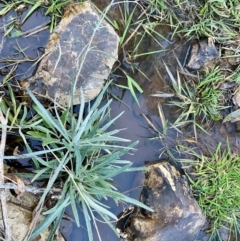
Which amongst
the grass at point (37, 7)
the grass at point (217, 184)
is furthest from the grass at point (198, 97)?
the grass at point (37, 7)

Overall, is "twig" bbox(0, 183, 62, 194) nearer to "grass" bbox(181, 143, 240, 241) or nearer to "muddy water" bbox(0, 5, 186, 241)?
"muddy water" bbox(0, 5, 186, 241)

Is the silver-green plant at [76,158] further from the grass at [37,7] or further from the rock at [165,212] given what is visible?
the grass at [37,7]

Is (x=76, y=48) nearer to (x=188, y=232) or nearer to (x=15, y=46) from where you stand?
(x=15, y=46)

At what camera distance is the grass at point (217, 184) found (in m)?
2.21

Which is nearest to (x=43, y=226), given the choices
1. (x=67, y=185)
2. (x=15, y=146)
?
(x=67, y=185)

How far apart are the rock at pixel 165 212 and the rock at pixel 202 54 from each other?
561 mm

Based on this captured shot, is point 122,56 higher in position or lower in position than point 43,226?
higher

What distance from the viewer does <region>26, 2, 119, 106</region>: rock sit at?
6.36 feet

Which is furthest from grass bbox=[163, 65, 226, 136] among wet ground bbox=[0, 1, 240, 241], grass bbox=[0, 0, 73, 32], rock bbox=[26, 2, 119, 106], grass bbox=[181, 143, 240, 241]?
grass bbox=[0, 0, 73, 32]

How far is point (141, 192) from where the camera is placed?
2199 millimetres

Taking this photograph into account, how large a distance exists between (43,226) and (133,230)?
57 cm

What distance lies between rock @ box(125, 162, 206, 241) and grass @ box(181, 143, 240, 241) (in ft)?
0.28

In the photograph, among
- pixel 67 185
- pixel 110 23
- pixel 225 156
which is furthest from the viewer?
pixel 225 156

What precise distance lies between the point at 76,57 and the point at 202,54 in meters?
0.70
